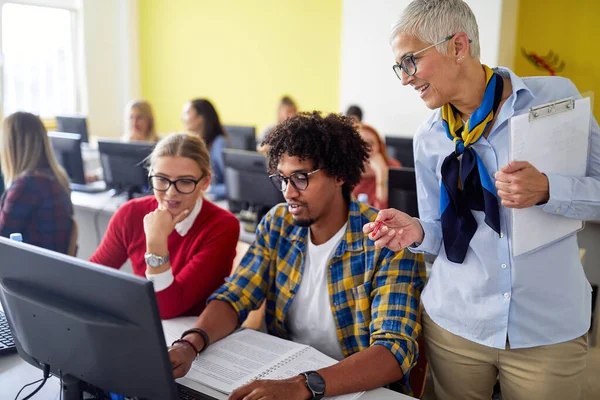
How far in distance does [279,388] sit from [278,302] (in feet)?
1.50

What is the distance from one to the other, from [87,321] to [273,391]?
394mm

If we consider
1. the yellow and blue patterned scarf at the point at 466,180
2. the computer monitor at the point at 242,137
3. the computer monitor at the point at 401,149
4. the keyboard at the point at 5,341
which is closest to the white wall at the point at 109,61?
the computer monitor at the point at 242,137

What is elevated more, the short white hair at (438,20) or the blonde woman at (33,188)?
the short white hair at (438,20)

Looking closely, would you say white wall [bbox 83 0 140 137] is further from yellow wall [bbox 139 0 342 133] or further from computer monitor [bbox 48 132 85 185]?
computer monitor [bbox 48 132 85 185]

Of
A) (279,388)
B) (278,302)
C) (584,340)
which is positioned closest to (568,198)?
(584,340)

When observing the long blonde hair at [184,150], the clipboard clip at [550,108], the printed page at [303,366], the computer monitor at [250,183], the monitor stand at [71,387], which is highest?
the clipboard clip at [550,108]

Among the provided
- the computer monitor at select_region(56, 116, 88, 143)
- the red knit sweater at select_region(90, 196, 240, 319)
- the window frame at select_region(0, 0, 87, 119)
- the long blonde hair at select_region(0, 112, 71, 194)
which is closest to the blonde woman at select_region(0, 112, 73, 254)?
the long blonde hair at select_region(0, 112, 71, 194)

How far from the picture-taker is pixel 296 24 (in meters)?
5.66

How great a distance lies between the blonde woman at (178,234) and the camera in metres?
1.62

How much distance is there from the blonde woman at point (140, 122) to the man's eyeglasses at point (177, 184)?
2652 mm

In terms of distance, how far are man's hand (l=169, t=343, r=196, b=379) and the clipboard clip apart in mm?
891

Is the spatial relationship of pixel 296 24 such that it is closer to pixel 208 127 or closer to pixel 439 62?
pixel 208 127

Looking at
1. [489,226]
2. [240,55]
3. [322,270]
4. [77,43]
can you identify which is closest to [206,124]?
[240,55]

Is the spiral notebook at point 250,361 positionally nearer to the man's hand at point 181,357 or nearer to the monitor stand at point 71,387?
the man's hand at point 181,357
